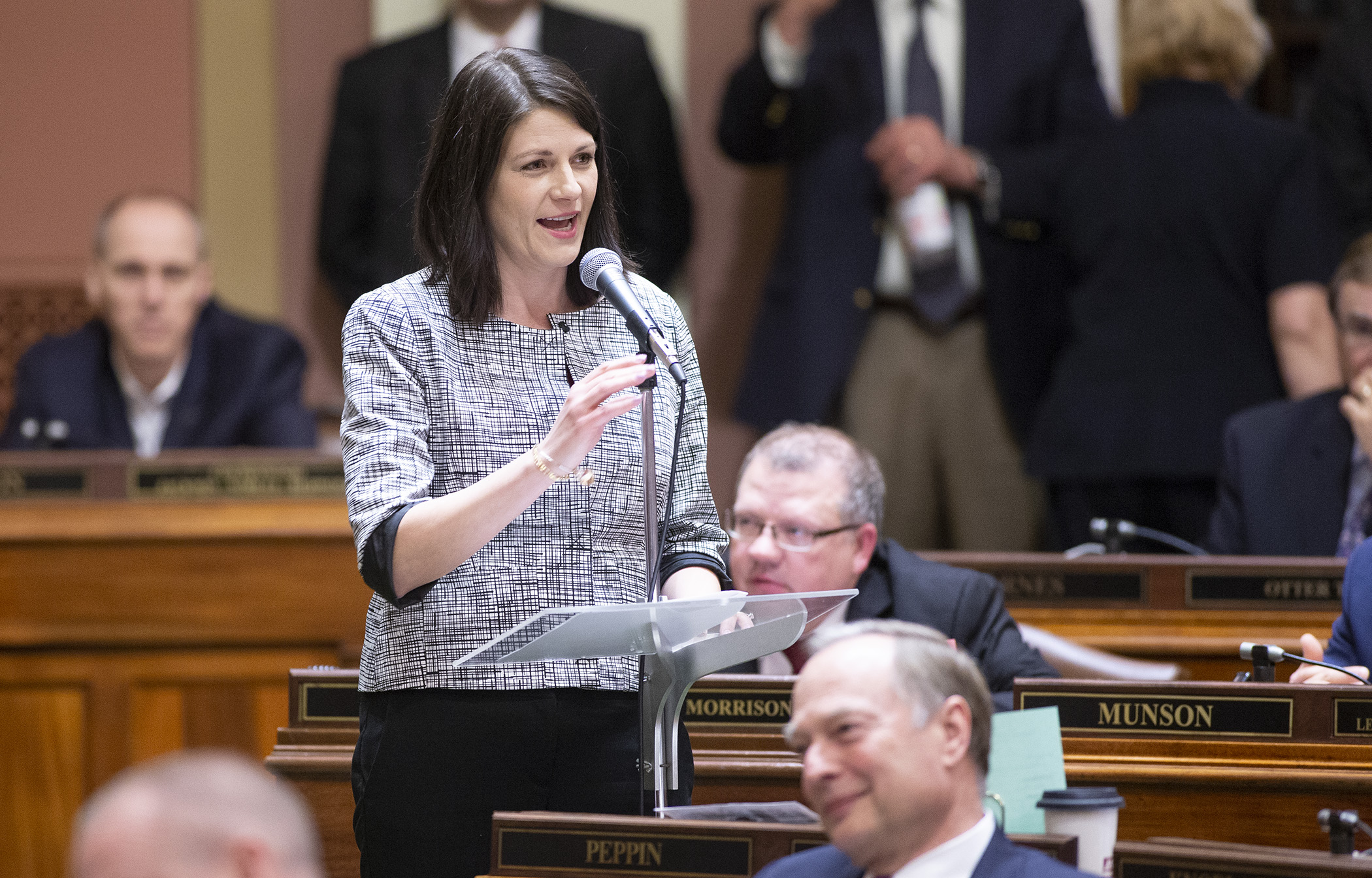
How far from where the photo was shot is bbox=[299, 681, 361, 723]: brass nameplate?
9.21 ft

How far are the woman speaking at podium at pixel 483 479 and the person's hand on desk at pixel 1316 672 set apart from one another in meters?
0.97

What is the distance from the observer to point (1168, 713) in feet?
8.45

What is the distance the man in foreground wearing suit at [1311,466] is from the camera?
3857 millimetres

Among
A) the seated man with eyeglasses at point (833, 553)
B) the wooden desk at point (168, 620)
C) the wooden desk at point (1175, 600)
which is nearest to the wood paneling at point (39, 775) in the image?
the wooden desk at point (168, 620)

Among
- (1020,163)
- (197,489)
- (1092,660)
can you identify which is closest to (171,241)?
(197,489)

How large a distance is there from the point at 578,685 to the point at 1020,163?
2.87m

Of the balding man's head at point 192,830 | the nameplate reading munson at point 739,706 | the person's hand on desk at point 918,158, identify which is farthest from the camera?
the person's hand on desk at point 918,158

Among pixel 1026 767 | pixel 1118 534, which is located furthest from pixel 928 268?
pixel 1026 767

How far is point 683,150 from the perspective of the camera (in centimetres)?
595

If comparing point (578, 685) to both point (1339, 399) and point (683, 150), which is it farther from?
point (683, 150)

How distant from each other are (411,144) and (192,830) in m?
4.22

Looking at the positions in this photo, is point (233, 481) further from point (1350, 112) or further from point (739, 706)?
Answer: point (1350, 112)

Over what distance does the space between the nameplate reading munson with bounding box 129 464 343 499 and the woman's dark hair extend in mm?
2081

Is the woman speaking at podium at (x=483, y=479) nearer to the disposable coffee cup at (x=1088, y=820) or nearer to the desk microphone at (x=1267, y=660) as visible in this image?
the disposable coffee cup at (x=1088, y=820)
